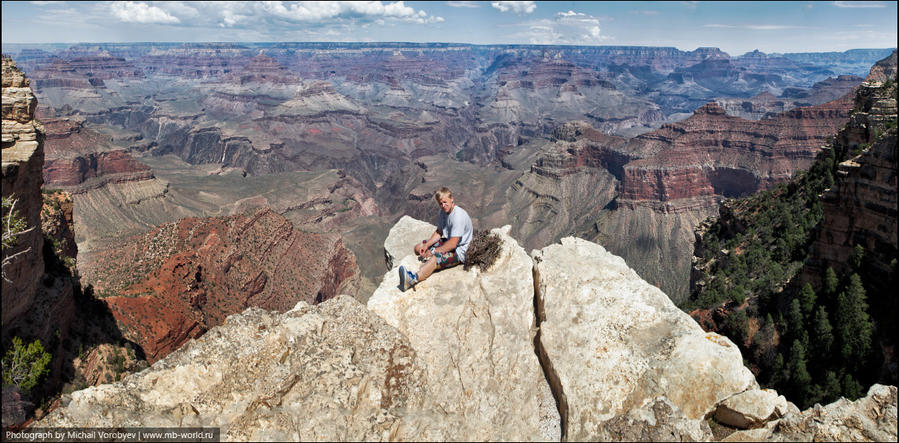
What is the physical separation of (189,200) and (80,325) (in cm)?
10539

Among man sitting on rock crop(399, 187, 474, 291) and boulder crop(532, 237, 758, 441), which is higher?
man sitting on rock crop(399, 187, 474, 291)

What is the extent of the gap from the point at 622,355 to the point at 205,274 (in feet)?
136

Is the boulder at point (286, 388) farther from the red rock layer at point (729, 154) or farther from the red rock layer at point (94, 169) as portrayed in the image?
the red rock layer at point (94, 169)

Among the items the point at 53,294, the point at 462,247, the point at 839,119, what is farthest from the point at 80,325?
the point at 839,119

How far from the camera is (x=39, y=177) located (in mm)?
19625

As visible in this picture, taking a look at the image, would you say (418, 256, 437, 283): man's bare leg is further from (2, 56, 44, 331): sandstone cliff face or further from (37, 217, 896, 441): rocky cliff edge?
(2, 56, 44, 331): sandstone cliff face

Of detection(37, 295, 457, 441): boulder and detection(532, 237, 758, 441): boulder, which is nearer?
detection(37, 295, 457, 441): boulder

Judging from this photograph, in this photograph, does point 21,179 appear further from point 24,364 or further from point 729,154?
point 729,154

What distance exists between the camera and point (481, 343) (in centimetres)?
1152

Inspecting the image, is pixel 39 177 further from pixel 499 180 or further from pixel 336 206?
pixel 499 180

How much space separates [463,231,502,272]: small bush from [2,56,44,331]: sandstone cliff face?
16.4 meters

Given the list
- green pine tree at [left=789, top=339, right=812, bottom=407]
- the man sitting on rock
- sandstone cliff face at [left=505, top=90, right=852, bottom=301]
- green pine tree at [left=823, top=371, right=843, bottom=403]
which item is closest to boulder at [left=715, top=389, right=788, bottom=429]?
the man sitting on rock

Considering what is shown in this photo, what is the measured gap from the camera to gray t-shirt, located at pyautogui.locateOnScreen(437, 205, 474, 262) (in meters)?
13.5

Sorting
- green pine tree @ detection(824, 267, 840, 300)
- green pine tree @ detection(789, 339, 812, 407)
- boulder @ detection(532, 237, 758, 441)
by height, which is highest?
boulder @ detection(532, 237, 758, 441)
